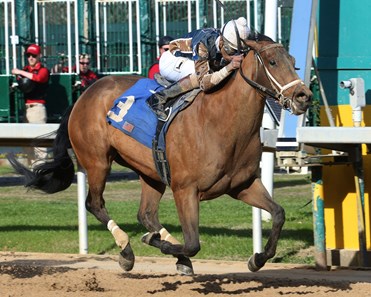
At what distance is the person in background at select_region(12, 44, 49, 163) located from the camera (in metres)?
11.9

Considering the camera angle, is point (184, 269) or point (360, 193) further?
point (360, 193)

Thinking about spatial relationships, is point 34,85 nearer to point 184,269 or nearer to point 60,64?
point 60,64

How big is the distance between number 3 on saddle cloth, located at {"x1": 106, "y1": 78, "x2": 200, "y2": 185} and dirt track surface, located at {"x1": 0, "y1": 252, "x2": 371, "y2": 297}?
76 cm

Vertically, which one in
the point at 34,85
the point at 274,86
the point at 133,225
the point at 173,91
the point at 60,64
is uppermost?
the point at 274,86

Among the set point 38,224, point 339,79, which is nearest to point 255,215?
point 339,79

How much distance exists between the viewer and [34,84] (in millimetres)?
11984

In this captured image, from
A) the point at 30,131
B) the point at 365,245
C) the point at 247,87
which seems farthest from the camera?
the point at 30,131

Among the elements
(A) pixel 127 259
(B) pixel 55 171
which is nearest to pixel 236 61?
(A) pixel 127 259

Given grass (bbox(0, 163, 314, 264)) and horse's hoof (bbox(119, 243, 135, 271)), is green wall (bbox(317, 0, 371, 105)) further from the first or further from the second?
horse's hoof (bbox(119, 243, 135, 271))

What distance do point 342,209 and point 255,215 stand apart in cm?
71

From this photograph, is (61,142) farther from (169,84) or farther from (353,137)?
(353,137)

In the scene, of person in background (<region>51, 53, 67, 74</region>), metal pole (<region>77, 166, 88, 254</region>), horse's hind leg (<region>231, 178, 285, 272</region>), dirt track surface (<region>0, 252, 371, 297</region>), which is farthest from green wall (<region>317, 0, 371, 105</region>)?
person in background (<region>51, 53, 67, 74</region>)

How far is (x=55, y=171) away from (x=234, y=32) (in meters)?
2.51

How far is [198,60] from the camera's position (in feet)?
24.3
